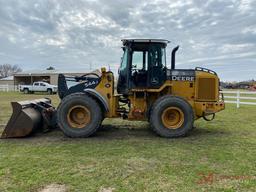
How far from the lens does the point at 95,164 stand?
17.8ft

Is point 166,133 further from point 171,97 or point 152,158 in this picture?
point 152,158

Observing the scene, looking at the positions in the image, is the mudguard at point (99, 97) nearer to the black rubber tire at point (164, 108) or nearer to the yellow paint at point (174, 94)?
the yellow paint at point (174, 94)

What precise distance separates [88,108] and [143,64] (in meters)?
1.88

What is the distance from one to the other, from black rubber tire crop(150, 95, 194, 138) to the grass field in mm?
244

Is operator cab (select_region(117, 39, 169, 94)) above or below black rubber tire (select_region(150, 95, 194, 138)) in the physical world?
above

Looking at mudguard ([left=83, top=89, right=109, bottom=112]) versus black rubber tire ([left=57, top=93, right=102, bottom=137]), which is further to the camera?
mudguard ([left=83, top=89, right=109, bottom=112])

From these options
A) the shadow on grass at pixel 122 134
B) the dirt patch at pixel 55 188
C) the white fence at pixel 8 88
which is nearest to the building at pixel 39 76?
the white fence at pixel 8 88

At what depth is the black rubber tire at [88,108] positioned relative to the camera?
7746 mm

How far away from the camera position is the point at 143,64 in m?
8.34

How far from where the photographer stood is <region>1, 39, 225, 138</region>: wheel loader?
25.6ft

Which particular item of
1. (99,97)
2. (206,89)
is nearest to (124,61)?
(99,97)

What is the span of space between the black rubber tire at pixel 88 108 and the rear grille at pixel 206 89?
2672mm

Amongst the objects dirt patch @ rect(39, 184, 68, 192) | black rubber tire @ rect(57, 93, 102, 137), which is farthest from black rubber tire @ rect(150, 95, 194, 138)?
dirt patch @ rect(39, 184, 68, 192)

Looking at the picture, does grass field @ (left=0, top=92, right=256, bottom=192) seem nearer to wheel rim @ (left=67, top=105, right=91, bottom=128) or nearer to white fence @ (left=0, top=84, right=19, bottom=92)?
wheel rim @ (left=67, top=105, right=91, bottom=128)
